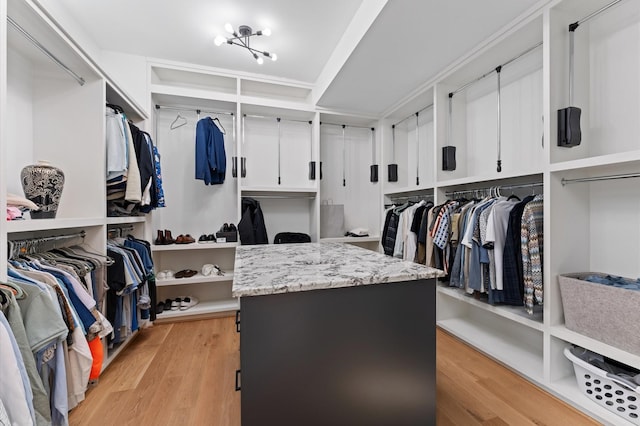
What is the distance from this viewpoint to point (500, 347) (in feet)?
6.74

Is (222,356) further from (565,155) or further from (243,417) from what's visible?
(565,155)

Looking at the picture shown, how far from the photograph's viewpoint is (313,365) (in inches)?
37.6

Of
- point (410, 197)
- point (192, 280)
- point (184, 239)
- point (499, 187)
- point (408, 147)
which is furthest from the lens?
point (408, 147)

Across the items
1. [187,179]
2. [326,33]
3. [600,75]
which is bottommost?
[187,179]

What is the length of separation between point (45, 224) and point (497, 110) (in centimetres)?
316

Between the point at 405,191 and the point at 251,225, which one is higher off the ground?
the point at 405,191

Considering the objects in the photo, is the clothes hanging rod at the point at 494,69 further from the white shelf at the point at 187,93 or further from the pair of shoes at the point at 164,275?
the pair of shoes at the point at 164,275

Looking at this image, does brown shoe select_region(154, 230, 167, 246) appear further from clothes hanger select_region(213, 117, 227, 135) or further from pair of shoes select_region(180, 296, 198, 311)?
clothes hanger select_region(213, 117, 227, 135)

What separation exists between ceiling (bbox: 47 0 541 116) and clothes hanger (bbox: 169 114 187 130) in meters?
0.60

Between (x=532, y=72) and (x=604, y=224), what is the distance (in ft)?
3.96

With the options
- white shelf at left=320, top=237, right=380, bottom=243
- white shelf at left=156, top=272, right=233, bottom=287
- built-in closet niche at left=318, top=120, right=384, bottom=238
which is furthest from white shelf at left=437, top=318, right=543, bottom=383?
white shelf at left=156, top=272, right=233, bottom=287

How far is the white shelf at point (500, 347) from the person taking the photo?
5.83 feet

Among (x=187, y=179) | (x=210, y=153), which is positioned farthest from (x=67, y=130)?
(x=187, y=179)

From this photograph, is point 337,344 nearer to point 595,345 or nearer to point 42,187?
point 595,345
